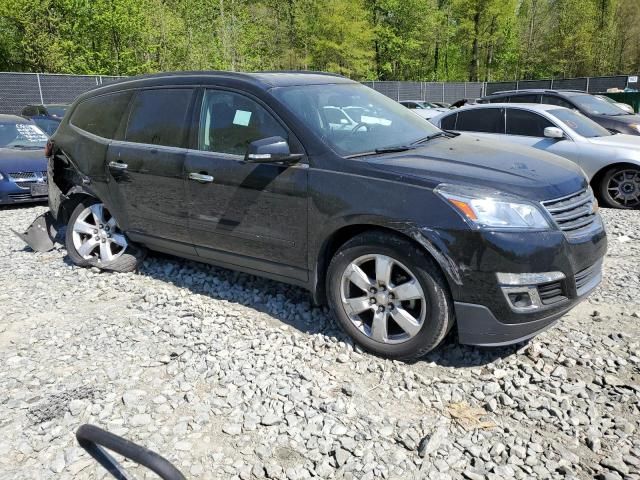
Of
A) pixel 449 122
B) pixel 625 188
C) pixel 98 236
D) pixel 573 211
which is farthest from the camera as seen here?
pixel 449 122

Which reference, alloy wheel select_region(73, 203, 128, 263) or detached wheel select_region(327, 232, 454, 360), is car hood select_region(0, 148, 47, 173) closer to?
alloy wheel select_region(73, 203, 128, 263)

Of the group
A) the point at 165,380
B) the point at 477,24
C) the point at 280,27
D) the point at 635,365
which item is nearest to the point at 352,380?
the point at 165,380

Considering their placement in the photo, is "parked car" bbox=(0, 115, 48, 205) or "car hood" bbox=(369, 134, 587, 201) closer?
"car hood" bbox=(369, 134, 587, 201)

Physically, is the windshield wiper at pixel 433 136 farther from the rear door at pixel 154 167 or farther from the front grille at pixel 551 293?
the rear door at pixel 154 167

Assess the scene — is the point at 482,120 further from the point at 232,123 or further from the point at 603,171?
the point at 232,123

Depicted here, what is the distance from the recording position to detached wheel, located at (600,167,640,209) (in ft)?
24.4

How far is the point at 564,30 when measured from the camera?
1810 inches

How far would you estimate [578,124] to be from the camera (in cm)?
831

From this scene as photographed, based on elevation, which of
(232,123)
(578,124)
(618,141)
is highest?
(232,123)

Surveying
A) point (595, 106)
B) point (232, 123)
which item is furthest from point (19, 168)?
point (595, 106)

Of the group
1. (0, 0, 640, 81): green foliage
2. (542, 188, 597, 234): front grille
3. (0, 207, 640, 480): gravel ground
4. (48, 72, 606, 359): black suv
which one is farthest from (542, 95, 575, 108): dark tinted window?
(0, 0, 640, 81): green foliage

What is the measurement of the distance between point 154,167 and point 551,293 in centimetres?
321

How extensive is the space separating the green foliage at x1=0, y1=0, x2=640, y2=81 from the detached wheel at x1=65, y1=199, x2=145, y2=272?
80.4ft

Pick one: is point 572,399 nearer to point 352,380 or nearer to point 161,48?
point 352,380
